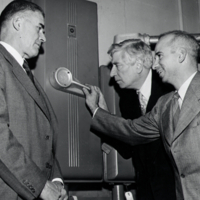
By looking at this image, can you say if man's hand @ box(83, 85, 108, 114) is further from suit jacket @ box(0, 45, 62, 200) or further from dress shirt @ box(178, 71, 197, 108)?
dress shirt @ box(178, 71, 197, 108)

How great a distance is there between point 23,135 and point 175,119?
86cm

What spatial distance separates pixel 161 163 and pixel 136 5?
153cm

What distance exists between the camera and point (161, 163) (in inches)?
86.1

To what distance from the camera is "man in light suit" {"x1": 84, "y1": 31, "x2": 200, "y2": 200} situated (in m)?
1.85

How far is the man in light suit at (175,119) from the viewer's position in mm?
1849

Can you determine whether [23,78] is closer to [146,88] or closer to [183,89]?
[183,89]

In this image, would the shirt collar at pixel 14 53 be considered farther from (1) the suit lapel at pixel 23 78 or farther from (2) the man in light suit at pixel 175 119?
(2) the man in light suit at pixel 175 119

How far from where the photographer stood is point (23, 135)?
1632 mm

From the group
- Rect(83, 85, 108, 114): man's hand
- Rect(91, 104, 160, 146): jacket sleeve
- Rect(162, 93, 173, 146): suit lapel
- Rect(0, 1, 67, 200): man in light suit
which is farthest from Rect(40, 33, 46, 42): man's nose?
A: Rect(162, 93, 173, 146): suit lapel

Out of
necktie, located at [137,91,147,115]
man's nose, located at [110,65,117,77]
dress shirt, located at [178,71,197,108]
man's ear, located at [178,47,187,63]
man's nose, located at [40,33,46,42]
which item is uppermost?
man's nose, located at [40,33,46,42]

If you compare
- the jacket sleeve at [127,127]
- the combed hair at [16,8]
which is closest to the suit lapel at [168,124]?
the jacket sleeve at [127,127]

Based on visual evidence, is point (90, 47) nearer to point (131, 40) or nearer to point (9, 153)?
point (131, 40)

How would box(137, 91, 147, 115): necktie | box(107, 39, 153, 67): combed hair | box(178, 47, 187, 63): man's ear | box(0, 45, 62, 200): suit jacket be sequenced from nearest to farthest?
box(0, 45, 62, 200): suit jacket, box(178, 47, 187, 63): man's ear, box(137, 91, 147, 115): necktie, box(107, 39, 153, 67): combed hair

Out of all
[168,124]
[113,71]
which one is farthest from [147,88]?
[168,124]
